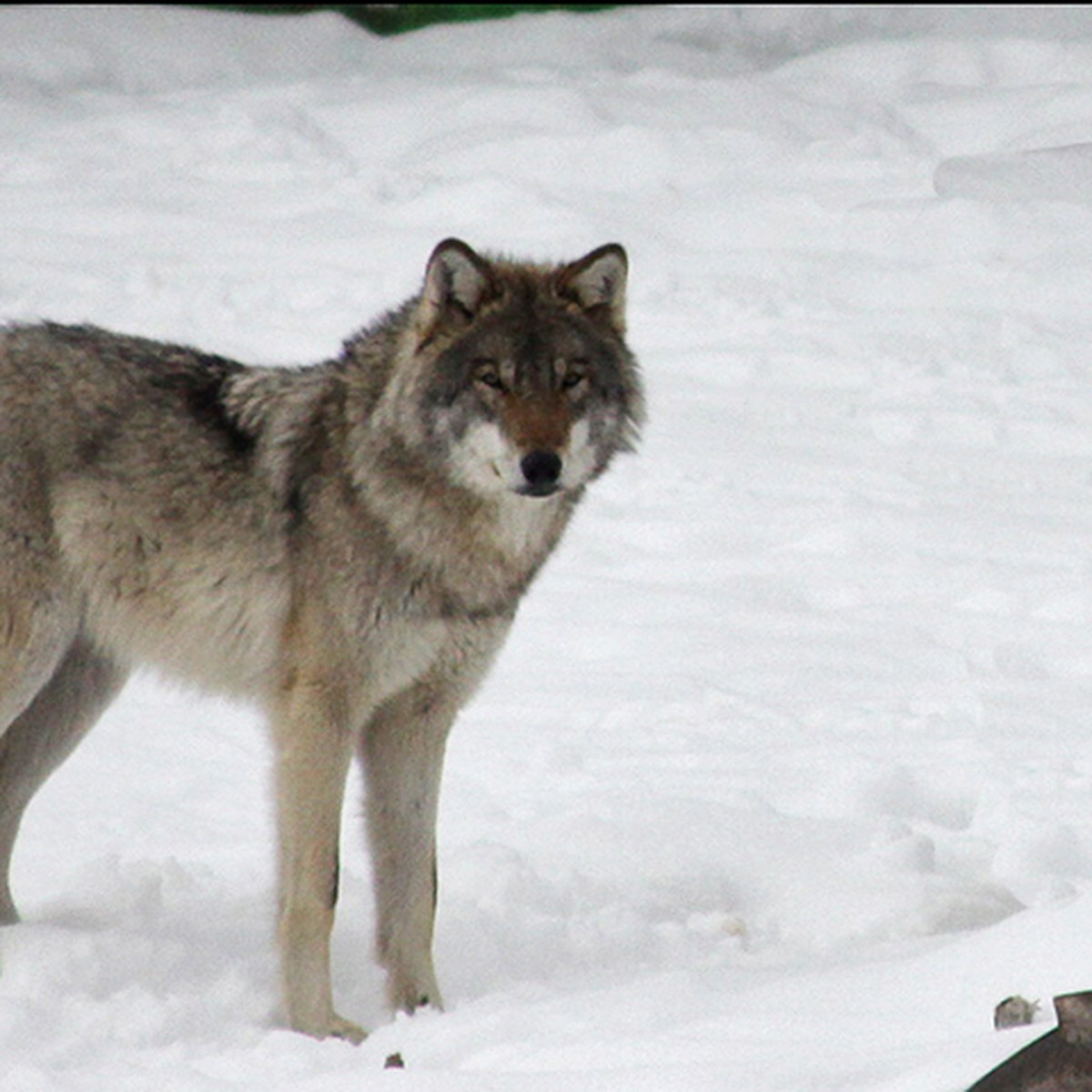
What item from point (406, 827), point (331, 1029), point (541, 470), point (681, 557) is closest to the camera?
point (541, 470)

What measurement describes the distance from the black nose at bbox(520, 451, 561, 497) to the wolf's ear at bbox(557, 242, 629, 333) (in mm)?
522

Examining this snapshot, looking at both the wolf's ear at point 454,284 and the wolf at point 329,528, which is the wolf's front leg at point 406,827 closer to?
the wolf at point 329,528

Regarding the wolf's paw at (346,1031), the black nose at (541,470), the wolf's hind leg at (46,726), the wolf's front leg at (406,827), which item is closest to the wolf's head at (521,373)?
the black nose at (541,470)

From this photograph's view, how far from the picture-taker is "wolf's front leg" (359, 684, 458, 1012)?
17.8ft

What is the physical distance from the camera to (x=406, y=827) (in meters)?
5.52

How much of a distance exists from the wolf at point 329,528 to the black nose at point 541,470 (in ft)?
0.18

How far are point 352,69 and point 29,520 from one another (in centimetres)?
941

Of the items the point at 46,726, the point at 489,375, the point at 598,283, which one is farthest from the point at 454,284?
the point at 46,726

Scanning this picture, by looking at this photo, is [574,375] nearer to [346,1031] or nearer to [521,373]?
[521,373]

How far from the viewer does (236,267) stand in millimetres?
11461

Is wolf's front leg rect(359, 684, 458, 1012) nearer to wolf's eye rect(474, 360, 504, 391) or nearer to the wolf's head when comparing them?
the wolf's head

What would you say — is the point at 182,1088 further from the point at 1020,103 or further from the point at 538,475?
the point at 1020,103

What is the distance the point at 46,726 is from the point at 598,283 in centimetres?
181

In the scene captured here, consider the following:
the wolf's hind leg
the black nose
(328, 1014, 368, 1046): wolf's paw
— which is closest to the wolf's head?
the black nose
